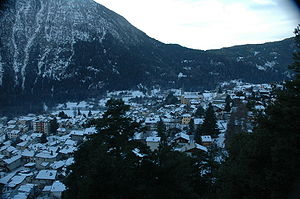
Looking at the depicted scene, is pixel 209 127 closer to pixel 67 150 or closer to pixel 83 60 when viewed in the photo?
pixel 67 150

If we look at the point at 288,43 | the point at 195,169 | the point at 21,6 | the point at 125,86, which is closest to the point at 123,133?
the point at 195,169

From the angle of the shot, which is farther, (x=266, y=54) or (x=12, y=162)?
(x=266, y=54)

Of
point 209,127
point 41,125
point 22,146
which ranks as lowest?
point 22,146

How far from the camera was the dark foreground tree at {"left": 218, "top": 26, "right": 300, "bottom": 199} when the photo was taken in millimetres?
4906

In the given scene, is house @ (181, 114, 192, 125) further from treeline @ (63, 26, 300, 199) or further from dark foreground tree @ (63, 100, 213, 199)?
dark foreground tree @ (63, 100, 213, 199)

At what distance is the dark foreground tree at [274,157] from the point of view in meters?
4.91

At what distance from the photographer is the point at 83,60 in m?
109

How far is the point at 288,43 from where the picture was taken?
150m

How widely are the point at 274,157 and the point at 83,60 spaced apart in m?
111

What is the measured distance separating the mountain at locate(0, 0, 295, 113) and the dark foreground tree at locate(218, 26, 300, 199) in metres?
Answer: 77.4

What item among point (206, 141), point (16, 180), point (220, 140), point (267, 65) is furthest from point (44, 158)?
point (267, 65)

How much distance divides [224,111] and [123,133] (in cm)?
2836

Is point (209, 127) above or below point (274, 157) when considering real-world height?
below

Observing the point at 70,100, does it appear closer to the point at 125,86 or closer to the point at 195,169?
the point at 125,86
